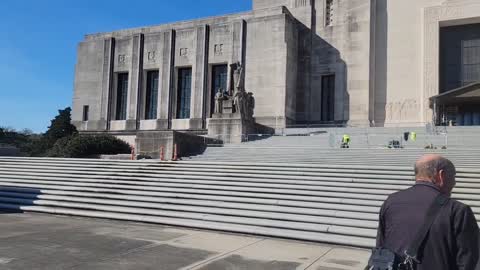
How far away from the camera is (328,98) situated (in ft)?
120

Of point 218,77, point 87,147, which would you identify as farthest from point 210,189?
point 218,77

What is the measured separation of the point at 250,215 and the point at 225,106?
55.4 ft

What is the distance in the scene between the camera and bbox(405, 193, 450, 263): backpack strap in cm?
284

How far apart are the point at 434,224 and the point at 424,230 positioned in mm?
72

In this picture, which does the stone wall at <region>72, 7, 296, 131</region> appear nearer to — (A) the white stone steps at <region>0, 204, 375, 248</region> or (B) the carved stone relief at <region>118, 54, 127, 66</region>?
(B) the carved stone relief at <region>118, 54, 127, 66</region>

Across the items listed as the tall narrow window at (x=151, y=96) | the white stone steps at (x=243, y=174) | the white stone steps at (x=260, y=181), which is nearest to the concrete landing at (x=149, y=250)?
the white stone steps at (x=260, y=181)

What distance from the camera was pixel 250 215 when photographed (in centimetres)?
1010

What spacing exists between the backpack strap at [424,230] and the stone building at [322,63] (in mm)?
29474

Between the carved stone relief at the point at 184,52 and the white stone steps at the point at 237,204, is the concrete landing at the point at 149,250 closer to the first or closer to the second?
the white stone steps at the point at 237,204

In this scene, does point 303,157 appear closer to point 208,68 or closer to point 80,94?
point 208,68

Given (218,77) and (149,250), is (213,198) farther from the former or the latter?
(218,77)

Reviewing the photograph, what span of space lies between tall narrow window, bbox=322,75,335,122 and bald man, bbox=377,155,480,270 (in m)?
33.3

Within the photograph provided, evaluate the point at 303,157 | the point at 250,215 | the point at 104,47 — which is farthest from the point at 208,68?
the point at 250,215

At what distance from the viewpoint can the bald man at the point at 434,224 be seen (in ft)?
9.21
